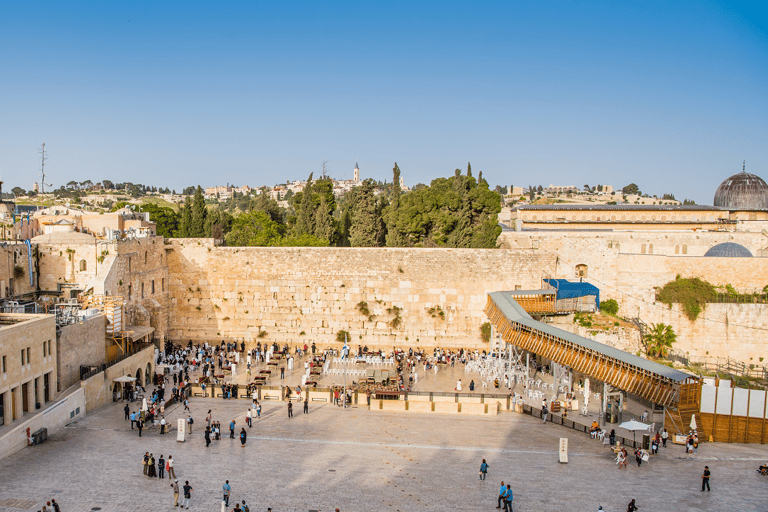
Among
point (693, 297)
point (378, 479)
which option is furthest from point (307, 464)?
point (693, 297)

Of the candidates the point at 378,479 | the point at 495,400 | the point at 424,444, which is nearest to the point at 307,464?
the point at 378,479

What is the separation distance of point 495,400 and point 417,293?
342 inches

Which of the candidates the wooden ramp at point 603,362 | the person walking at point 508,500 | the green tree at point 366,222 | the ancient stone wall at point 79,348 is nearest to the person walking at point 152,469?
the ancient stone wall at point 79,348

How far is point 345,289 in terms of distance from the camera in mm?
27391

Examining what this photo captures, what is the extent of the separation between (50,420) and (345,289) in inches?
557

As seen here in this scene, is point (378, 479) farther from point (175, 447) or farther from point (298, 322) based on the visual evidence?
point (298, 322)

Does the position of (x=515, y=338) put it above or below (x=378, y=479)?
above

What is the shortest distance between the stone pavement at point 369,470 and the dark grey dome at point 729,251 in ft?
48.5

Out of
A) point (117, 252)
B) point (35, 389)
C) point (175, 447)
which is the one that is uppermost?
point (117, 252)

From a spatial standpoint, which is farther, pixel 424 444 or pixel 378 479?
pixel 424 444

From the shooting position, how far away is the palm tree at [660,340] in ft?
83.4

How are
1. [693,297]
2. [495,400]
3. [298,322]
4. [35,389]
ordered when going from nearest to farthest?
[35,389]
[495,400]
[693,297]
[298,322]

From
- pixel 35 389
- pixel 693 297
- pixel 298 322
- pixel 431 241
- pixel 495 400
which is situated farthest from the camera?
pixel 431 241

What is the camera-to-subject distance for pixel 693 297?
25.8 metres
